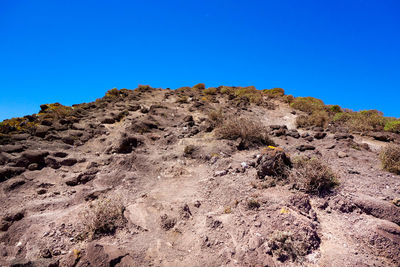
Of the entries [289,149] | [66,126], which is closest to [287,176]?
[289,149]

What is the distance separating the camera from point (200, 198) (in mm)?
4664

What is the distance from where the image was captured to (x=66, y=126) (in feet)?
31.0

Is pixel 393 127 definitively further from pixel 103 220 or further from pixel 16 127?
pixel 16 127

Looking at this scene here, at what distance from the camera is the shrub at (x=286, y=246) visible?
9.41 feet

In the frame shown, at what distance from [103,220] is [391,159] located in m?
6.46

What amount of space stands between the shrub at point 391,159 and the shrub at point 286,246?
3511mm

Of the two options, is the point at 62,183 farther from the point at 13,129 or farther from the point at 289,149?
the point at 289,149

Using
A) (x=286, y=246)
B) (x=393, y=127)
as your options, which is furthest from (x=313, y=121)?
(x=286, y=246)

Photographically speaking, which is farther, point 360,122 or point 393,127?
point 360,122

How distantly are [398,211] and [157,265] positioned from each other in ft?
12.5

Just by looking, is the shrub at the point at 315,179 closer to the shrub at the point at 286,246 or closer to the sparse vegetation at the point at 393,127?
the shrub at the point at 286,246

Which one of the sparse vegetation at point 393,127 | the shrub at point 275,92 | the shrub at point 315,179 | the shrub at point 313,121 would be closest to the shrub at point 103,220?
the shrub at point 315,179

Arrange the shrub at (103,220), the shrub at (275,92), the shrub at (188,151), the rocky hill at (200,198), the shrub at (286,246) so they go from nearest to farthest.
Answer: the shrub at (286,246) → the rocky hill at (200,198) → the shrub at (103,220) → the shrub at (188,151) → the shrub at (275,92)

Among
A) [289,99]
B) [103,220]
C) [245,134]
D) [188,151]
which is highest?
[289,99]
